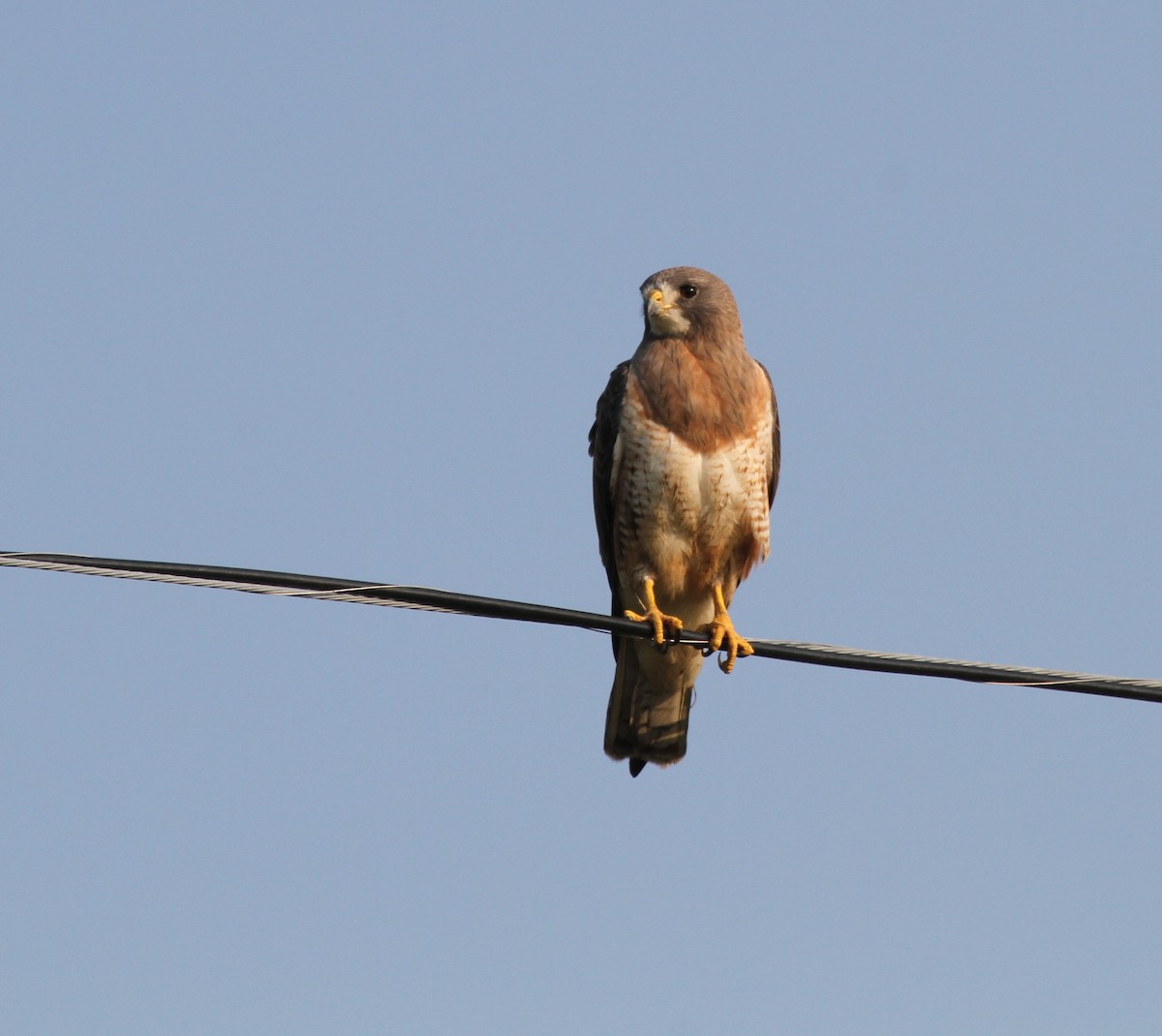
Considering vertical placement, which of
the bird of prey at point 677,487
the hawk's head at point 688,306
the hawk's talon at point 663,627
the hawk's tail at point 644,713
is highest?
the hawk's head at point 688,306

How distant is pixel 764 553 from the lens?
866 centimetres

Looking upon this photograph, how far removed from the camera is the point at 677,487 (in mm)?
8297

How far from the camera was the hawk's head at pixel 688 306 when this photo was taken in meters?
8.73

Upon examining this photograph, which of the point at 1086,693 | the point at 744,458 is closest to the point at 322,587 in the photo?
the point at 1086,693

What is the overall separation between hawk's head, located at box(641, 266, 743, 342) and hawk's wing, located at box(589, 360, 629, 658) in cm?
30

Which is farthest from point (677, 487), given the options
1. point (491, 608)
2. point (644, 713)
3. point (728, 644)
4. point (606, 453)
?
point (491, 608)

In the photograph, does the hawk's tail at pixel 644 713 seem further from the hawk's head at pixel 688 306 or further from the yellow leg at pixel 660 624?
the hawk's head at pixel 688 306

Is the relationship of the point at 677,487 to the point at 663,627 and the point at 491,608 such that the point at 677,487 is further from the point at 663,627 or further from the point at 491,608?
the point at 491,608

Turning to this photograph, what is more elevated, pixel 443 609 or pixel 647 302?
pixel 647 302

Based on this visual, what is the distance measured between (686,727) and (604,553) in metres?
1.01

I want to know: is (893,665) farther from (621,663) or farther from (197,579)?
(621,663)

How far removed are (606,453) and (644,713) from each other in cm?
140

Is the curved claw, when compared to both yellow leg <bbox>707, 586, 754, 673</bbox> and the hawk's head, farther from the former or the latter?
the hawk's head

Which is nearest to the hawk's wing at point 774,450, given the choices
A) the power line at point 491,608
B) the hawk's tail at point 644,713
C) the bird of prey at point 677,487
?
the bird of prey at point 677,487
